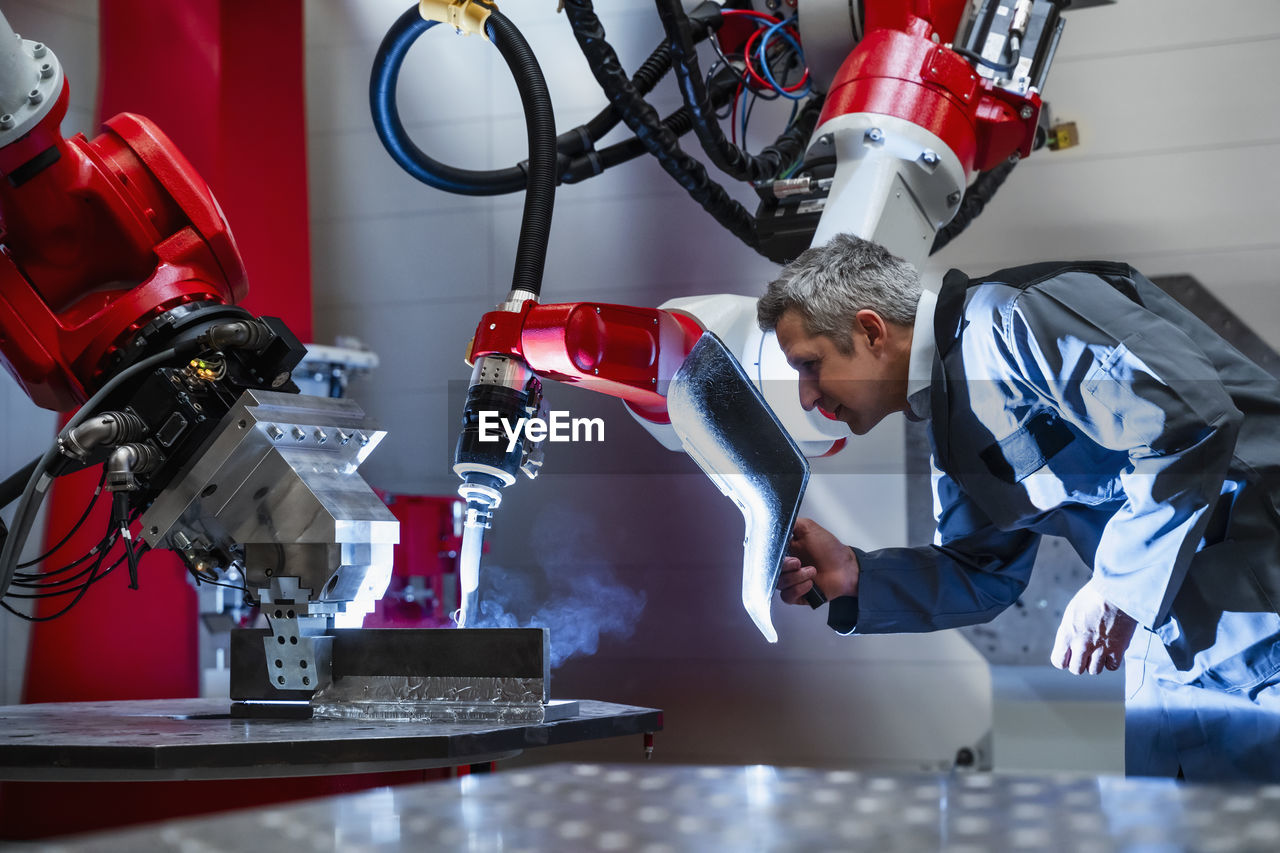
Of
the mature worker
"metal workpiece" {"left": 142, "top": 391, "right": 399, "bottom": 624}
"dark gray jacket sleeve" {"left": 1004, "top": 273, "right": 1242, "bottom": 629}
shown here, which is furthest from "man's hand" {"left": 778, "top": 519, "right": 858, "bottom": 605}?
"metal workpiece" {"left": 142, "top": 391, "right": 399, "bottom": 624}

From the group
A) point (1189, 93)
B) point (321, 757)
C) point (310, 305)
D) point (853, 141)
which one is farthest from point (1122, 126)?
point (321, 757)

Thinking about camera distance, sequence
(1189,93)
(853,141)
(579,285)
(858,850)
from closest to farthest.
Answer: (858,850), (853,141), (1189,93), (579,285)

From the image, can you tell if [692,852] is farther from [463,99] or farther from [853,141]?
[463,99]

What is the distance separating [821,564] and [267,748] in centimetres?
93

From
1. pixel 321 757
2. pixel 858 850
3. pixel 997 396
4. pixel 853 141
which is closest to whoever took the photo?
pixel 858 850

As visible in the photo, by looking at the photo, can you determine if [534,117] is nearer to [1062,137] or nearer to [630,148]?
[630,148]

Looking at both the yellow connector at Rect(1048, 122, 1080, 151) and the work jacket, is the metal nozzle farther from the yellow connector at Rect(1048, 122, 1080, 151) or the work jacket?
the yellow connector at Rect(1048, 122, 1080, 151)

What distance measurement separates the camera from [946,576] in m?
1.81

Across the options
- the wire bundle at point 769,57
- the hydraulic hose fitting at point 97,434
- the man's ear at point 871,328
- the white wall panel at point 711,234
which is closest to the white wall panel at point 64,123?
the white wall panel at point 711,234

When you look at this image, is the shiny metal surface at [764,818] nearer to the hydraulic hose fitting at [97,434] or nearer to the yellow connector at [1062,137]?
the hydraulic hose fitting at [97,434]

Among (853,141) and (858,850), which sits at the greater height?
(853,141)

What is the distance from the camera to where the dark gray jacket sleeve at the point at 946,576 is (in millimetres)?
1798

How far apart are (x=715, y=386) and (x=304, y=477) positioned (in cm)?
65

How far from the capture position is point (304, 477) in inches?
65.3
